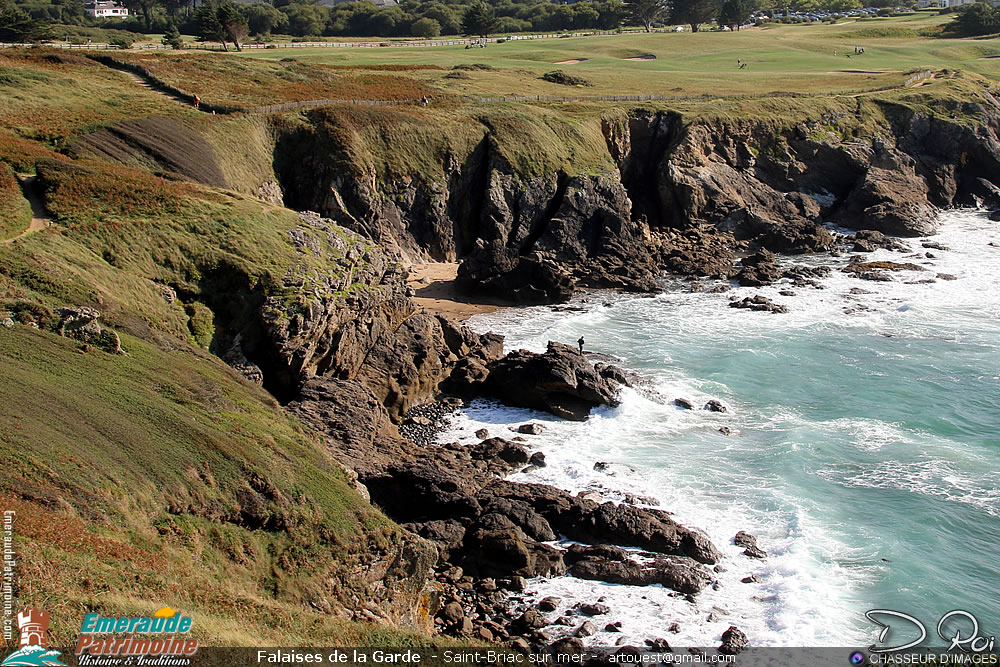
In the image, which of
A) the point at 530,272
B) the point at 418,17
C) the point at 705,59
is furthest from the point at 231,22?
the point at 705,59

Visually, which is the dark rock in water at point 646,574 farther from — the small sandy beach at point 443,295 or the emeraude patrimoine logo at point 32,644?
the small sandy beach at point 443,295

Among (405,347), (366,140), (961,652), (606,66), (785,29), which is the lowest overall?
(961,652)

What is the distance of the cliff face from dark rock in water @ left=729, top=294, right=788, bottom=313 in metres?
5.42

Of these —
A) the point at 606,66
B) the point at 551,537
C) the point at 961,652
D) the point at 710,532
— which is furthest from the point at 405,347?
the point at 606,66

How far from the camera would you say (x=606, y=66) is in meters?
94.5

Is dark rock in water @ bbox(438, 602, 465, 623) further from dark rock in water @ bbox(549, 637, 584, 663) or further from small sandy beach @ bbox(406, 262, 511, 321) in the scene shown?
small sandy beach @ bbox(406, 262, 511, 321)

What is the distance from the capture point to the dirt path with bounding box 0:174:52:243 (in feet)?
101

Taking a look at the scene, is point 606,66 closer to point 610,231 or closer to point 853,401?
point 610,231

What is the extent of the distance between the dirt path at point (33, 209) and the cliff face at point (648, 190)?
16.9 meters

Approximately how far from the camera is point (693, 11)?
465 feet

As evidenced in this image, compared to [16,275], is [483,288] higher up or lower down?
lower down

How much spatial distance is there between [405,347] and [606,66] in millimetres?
67963

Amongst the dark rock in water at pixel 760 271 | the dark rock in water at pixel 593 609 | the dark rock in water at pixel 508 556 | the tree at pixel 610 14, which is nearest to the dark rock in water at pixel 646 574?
the dark rock in water at pixel 508 556

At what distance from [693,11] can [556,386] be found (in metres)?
124
